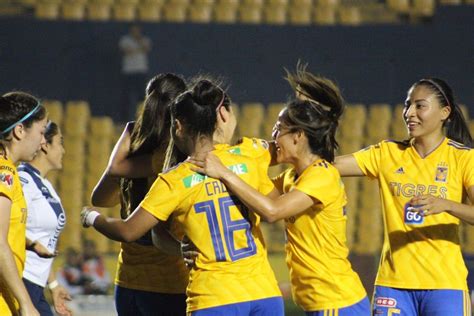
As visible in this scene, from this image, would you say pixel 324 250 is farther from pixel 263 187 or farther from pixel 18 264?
pixel 18 264

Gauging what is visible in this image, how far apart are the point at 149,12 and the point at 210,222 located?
9798 mm

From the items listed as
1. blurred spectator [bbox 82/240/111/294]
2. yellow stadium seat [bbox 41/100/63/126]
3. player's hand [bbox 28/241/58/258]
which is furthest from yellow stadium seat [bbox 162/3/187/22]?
player's hand [bbox 28/241/58/258]

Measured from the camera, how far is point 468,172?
15.3ft

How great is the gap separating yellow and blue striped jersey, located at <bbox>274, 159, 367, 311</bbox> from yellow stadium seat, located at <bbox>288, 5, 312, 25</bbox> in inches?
348

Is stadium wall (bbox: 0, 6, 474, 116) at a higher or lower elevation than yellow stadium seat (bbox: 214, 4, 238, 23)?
lower

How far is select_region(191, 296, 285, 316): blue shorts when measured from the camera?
12.5ft

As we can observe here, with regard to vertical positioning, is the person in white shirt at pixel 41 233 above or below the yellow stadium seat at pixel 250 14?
below

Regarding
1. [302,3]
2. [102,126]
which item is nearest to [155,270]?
[102,126]

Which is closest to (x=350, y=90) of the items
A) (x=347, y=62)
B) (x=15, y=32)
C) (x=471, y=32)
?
(x=347, y=62)

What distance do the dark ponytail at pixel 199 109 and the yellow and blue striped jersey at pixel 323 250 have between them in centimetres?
54

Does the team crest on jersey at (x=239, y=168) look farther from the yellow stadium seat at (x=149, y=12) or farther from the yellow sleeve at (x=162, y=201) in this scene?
the yellow stadium seat at (x=149, y=12)

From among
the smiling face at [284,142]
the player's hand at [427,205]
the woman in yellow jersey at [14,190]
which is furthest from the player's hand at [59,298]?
the player's hand at [427,205]

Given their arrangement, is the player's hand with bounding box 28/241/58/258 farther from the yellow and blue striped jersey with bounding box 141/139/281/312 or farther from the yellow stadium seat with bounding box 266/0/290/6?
the yellow stadium seat with bounding box 266/0/290/6

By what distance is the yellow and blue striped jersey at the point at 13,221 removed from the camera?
3.93 meters
